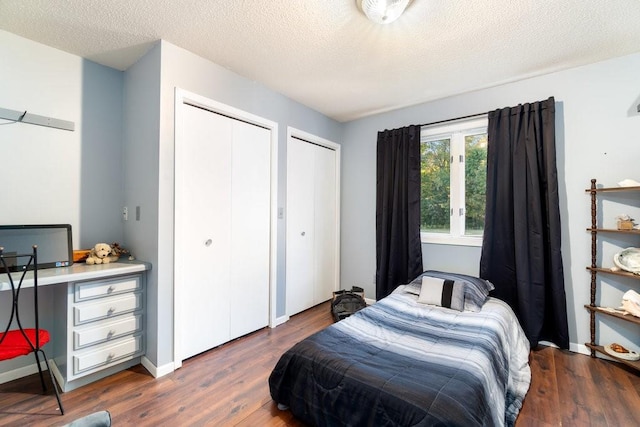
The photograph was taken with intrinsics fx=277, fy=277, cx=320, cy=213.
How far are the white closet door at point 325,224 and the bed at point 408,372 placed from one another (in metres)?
1.52

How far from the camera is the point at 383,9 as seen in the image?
1.70 metres

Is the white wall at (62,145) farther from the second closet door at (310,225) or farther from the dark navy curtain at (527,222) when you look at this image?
the dark navy curtain at (527,222)

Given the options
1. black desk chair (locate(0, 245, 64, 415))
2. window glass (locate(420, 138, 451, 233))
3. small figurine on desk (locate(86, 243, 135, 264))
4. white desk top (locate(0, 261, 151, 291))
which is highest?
window glass (locate(420, 138, 451, 233))

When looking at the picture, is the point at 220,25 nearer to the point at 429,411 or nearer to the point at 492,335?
the point at 429,411

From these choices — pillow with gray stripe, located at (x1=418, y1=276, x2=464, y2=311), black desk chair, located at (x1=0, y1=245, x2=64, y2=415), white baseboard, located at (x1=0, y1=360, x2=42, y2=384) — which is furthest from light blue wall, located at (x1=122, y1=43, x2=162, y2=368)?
pillow with gray stripe, located at (x1=418, y1=276, x2=464, y2=311)

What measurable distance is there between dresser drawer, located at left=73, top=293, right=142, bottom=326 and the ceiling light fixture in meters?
2.60

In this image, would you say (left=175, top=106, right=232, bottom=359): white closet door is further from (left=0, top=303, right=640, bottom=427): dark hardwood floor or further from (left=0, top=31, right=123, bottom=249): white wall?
(left=0, top=31, right=123, bottom=249): white wall

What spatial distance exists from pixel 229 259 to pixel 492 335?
219 centimetres

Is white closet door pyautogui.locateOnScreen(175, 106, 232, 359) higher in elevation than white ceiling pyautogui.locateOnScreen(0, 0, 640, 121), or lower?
lower

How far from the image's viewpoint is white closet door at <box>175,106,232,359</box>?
227 cm

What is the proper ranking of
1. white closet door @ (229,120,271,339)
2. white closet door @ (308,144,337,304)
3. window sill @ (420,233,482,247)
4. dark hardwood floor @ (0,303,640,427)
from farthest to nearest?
white closet door @ (308,144,337,304) → window sill @ (420,233,482,247) → white closet door @ (229,120,271,339) → dark hardwood floor @ (0,303,640,427)

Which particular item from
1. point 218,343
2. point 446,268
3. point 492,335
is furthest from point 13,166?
point 446,268

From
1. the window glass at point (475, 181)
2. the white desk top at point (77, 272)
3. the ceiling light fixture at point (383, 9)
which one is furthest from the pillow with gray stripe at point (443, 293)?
the white desk top at point (77, 272)

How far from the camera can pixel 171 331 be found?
2164 mm
